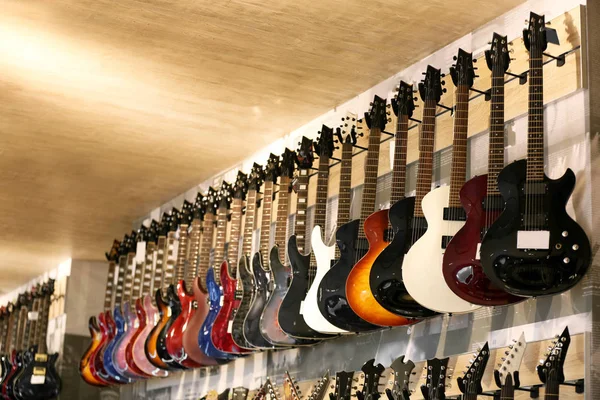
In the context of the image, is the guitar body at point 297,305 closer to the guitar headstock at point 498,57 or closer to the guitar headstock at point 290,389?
the guitar headstock at point 290,389

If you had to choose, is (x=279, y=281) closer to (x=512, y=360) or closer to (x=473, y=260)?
(x=473, y=260)

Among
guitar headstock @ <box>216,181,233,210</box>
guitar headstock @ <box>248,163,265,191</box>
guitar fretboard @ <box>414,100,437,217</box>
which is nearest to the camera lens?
guitar fretboard @ <box>414,100,437,217</box>

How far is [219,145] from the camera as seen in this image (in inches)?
253

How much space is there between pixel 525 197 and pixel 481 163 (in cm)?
69

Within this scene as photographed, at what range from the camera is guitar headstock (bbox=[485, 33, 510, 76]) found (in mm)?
4059

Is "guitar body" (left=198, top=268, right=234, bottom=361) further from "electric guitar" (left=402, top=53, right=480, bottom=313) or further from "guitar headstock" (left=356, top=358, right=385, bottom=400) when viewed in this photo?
"electric guitar" (left=402, top=53, right=480, bottom=313)

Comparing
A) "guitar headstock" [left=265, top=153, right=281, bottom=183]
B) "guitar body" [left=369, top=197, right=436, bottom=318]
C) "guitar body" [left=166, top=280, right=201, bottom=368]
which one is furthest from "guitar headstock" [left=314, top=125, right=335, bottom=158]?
"guitar body" [left=166, top=280, right=201, bottom=368]

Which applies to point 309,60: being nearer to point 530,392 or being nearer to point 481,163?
point 481,163

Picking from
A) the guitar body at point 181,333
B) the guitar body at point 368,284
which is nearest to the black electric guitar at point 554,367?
the guitar body at point 368,284

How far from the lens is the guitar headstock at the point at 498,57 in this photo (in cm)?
406

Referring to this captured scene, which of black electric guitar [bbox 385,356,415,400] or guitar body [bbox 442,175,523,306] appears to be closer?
guitar body [bbox 442,175,523,306]

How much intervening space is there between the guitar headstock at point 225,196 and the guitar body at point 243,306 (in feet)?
3.17

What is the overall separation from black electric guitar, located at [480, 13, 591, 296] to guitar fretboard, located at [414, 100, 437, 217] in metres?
0.53

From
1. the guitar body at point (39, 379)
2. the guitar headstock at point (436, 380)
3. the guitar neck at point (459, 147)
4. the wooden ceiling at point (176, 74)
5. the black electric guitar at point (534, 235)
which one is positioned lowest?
the guitar headstock at point (436, 380)
